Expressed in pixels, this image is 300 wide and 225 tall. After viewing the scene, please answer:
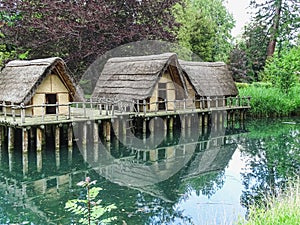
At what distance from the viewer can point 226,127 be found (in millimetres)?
23422

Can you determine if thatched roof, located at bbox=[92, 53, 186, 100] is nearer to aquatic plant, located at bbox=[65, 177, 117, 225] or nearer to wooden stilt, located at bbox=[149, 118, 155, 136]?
wooden stilt, located at bbox=[149, 118, 155, 136]

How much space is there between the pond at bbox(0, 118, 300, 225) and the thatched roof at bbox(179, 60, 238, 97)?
15.5ft

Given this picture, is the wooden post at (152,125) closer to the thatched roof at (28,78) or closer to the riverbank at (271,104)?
the thatched roof at (28,78)

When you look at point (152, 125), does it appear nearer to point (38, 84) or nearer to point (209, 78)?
point (38, 84)

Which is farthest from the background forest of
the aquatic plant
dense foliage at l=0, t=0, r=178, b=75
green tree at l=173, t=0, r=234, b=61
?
the aquatic plant

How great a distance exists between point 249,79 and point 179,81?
2174 cm

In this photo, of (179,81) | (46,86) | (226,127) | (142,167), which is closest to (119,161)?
(142,167)

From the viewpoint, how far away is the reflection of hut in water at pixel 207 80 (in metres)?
23.3

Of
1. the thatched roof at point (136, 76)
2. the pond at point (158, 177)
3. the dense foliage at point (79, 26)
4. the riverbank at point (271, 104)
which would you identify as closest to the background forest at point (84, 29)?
the dense foliage at point (79, 26)

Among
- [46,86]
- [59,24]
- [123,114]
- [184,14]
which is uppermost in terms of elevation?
[184,14]

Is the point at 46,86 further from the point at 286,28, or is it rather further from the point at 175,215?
the point at 286,28

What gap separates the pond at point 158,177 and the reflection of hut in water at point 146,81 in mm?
2319

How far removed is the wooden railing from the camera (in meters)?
15.5

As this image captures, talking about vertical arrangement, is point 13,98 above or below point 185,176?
above
